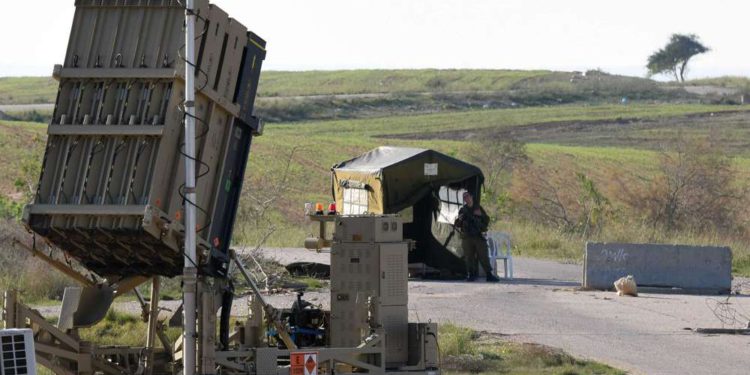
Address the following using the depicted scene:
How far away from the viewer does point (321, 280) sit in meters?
26.8

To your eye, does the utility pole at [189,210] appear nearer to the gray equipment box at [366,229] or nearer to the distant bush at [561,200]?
the gray equipment box at [366,229]

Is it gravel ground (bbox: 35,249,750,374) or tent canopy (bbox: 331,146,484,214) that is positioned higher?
tent canopy (bbox: 331,146,484,214)

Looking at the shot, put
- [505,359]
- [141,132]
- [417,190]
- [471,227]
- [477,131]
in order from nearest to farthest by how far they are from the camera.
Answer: [141,132] < [505,359] < [471,227] < [417,190] < [477,131]

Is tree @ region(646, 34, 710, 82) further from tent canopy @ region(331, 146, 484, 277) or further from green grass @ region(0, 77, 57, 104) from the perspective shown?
tent canopy @ region(331, 146, 484, 277)

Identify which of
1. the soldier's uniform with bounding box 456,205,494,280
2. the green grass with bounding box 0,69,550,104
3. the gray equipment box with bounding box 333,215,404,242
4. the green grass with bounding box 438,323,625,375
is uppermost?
the green grass with bounding box 0,69,550,104

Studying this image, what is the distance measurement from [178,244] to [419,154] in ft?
50.7

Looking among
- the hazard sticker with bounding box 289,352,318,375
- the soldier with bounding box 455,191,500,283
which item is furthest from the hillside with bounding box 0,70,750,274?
the hazard sticker with bounding box 289,352,318,375

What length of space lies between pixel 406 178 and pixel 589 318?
6000 millimetres

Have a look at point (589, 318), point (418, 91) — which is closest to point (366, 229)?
point (589, 318)

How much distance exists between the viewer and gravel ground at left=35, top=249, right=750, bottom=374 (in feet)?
61.9

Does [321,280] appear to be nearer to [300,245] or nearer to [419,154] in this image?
[419,154]

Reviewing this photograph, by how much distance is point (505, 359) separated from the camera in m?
18.4

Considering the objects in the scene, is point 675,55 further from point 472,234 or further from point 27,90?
point 472,234

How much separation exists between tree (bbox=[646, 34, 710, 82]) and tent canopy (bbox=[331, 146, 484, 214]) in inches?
4551
